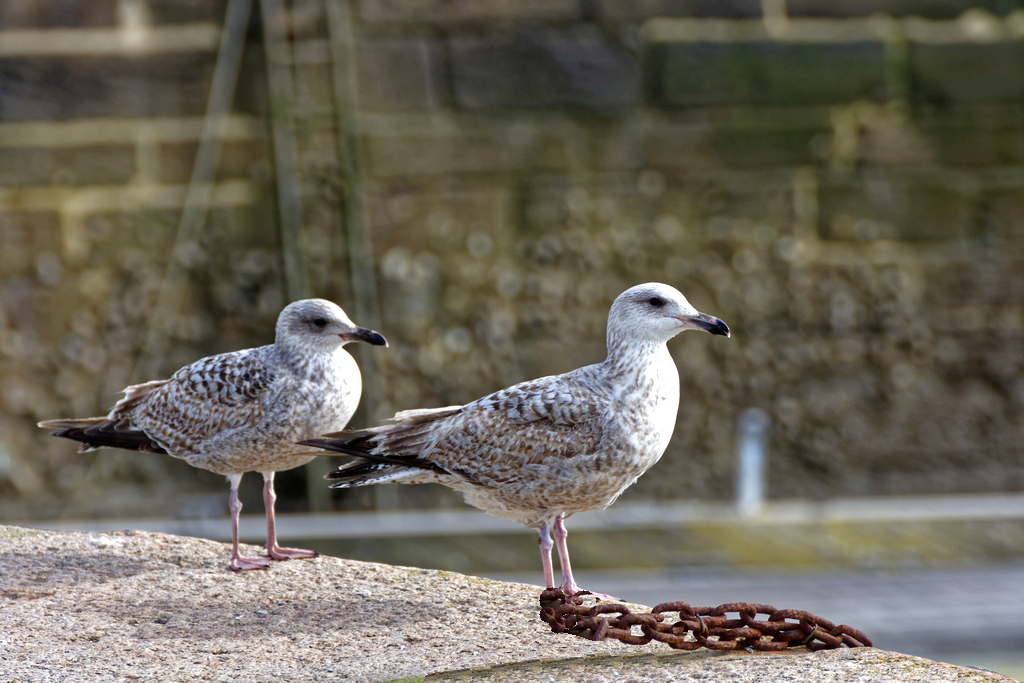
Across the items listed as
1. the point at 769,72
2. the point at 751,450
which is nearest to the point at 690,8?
the point at 769,72

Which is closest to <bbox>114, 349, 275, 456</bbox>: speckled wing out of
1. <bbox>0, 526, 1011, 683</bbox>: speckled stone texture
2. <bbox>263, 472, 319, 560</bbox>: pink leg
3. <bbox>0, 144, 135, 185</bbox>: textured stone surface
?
<bbox>263, 472, 319, 560</bbox>: pink leg

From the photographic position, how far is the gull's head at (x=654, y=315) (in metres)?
3.64

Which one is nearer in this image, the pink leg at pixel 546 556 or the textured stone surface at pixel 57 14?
the pink leg at pixel 546 556

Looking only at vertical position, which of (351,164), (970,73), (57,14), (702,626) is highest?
(57,14)

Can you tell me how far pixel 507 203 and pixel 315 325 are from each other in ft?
9.20

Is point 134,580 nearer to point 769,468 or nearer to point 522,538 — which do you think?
point 522,538

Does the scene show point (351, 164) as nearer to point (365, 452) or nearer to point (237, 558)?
point (237, 558)

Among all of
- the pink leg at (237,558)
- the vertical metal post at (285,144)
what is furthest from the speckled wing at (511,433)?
the vertical metal post at (285,144)

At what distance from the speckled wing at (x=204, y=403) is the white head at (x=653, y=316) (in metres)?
1.41

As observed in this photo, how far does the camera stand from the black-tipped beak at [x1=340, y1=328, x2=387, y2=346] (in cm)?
401

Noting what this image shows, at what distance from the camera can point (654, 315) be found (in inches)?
144

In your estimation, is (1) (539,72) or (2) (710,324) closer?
(2) (710,324)

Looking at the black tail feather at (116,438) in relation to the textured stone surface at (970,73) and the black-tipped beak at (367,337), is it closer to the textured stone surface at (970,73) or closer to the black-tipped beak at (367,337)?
the black-tipped beak at (367,337)

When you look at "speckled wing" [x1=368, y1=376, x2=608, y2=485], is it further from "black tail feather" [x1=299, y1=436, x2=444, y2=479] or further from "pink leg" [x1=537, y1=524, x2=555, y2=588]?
"pink leg" [x1=537, y1=524, x2=555, y2=588]
